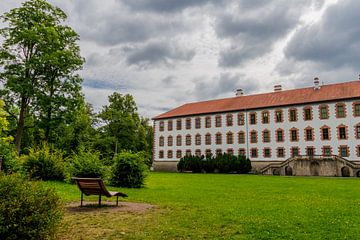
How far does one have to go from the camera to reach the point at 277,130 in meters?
46.8

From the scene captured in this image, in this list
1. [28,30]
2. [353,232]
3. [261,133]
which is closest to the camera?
[353,232]

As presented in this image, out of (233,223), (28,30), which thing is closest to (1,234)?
(233,223)

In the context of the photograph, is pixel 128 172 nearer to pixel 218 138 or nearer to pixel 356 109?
pixel 356 109

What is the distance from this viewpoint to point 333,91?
4422 centimetres

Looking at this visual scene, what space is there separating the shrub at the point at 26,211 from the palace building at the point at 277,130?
3869cm

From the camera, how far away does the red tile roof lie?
142 ft

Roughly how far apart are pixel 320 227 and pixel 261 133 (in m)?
41.6

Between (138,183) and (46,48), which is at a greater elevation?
(46,48)

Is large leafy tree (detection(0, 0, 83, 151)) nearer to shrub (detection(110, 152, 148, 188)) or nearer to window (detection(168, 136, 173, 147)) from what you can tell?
shrub (detection(110, 152, 148, 188))

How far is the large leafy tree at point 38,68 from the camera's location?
27.2 metres

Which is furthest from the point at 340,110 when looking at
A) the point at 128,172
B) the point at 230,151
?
the point at 128,172

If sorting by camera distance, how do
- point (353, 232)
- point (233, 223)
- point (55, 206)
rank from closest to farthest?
point (55, 206)
point (353, 232)
point (233, 223)

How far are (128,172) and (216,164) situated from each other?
29.9 m

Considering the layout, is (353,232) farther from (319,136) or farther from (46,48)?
(319,136)
